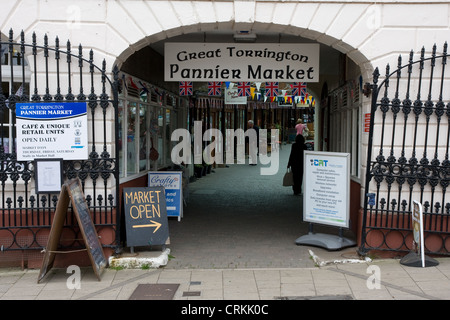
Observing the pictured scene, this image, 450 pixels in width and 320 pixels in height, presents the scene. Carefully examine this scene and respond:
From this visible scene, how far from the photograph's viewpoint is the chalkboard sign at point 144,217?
6.95 metres

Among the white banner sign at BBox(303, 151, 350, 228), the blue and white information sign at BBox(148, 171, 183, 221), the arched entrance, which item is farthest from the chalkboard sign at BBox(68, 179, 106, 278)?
the white banner sign at BBox(303, 151, 350, 228)

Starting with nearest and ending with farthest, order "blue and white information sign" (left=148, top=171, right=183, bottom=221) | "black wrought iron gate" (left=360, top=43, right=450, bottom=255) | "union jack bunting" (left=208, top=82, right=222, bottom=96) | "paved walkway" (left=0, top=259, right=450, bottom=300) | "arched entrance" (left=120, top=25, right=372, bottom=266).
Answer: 1. "paved walkway" (left=0, top=259, right=450, bottom=300)
2. "black wrought iron gate" (left=360, top=43, right=450, bottom=255)
3. "arched entrance" (left=120, top=25, right=372, bottom=266)
4. "blue and white information sign" (left=148, top=171, right=183, bottom=221)
5. "union jack bunting" (left=208, top=82, right=222, bottom=96)

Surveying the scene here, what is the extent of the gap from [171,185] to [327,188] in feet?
11.0

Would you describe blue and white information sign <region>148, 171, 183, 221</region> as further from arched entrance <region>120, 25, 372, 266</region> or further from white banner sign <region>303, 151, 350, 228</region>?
white banner sign <region>303, 151, 350, 228</region>

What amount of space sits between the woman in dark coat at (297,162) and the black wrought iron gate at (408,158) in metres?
5.89

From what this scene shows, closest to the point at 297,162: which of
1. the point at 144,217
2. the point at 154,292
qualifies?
the point at 144,217

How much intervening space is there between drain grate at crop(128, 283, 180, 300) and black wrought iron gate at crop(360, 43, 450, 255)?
9.23ft

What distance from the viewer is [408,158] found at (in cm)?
679

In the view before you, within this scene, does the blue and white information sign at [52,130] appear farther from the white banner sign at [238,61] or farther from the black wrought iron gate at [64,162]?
the white banner sign at [238,61]

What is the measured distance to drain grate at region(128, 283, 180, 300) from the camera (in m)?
5.55

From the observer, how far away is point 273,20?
673 centimetres

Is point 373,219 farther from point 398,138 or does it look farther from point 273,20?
point 273,20

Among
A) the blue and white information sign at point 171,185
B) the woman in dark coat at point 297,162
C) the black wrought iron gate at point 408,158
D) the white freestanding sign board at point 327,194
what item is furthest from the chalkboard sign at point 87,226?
the woman in dark coat at point 297,162

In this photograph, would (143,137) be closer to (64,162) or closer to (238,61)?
(238,61)
